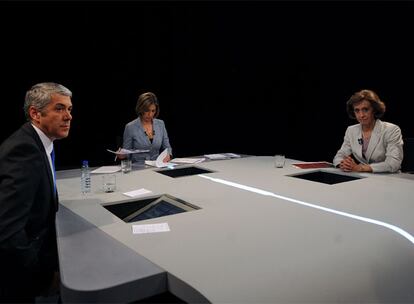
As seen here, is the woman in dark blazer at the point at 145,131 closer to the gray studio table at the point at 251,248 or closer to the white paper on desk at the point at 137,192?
the white paper on desk at the point at 137,192

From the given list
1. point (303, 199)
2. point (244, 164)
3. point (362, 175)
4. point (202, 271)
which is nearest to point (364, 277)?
point (202, 271)

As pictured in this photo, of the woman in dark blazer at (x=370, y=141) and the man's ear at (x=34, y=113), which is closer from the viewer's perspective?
the man's ear at (x=34, y=113)

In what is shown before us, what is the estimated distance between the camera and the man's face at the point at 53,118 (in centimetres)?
175

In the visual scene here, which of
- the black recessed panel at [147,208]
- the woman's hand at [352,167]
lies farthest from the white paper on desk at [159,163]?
the woman's hand at [352,167]

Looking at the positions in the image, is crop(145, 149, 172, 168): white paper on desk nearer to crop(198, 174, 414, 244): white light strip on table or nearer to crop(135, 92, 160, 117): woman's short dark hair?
crop(198, 174, 414, 244): white light strip on table

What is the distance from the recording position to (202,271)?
1143mm

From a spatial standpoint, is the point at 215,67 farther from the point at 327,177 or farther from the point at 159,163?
the point at 327,177

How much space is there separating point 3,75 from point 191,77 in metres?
2.40

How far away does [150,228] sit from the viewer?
5.07ft

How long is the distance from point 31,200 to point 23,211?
0.06m

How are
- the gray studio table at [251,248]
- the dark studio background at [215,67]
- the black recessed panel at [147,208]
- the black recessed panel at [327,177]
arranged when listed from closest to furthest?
the gray studio table at [251,248] → the black recessed panel at [147,208] → the black recessed panel at [327,177] → the dark studio background at [215,67]

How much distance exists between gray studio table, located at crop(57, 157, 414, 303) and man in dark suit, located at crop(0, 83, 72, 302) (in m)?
0.13

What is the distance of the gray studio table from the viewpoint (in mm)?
1064

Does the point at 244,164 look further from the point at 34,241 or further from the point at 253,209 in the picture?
the point at 34,241
